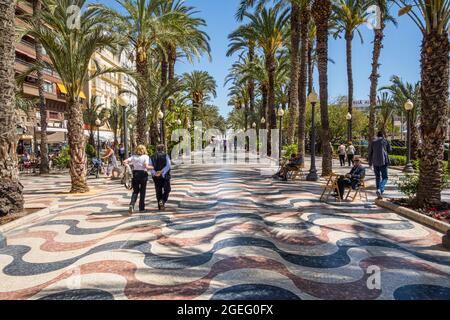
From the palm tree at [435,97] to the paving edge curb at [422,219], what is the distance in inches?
18.9

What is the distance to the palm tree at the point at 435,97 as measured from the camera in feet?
24.6

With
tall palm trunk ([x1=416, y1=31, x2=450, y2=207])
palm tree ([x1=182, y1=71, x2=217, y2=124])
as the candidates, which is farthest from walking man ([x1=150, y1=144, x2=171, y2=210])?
palm tree ([x1=182, y1=71, x2=217, y2=124])

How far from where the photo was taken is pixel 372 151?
950cm

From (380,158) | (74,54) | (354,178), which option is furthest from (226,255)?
(74,54)

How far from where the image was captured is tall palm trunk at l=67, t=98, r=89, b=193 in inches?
440

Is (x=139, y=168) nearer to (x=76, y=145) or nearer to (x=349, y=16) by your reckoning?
(x=76, y=145)

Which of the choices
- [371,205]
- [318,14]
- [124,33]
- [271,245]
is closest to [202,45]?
[124,33]

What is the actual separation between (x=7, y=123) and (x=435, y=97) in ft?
32.3

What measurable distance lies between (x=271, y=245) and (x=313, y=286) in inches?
58.8

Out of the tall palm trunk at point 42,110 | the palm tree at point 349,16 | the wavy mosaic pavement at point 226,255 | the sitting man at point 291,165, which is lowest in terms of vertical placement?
the wavy mosaic pavement at point 226,255

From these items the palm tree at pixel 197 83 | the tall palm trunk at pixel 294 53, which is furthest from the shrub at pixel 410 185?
the palm tree at pixel 197 83

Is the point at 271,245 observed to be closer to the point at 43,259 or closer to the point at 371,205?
the point at 43,259

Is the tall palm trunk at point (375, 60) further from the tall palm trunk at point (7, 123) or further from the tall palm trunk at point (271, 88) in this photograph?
the tall palm trunk at point (7, 123)

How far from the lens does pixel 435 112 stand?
7527mm
